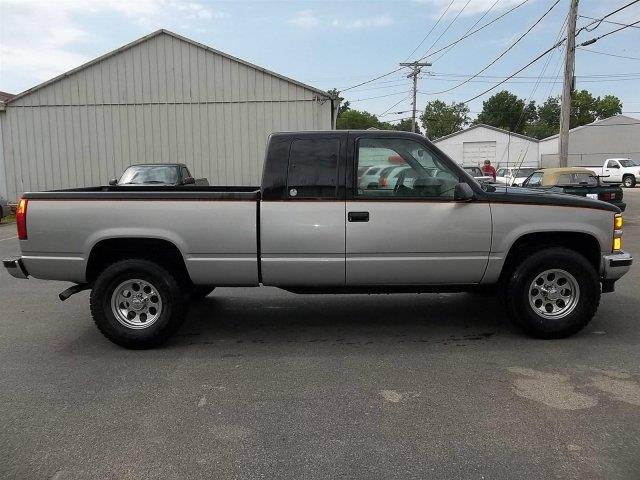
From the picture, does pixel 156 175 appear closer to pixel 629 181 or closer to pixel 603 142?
pixel 629 181

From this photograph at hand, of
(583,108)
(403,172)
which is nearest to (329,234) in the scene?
(403,172)

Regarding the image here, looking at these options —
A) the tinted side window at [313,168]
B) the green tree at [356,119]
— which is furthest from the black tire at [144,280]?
the green tree at [356,119]

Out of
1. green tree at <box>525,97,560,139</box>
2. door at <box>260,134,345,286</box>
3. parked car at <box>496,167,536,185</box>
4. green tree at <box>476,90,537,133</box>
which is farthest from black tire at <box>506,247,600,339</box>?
green tree at <box>525,97,560,139</box>

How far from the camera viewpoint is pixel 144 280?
501 centimetres

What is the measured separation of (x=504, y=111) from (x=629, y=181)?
6774cm

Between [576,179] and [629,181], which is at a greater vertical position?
[576,179]

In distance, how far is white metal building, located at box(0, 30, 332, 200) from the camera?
730 inches

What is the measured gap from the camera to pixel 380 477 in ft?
9.66

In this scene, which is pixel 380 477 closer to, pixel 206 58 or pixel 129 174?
pixel 129 174

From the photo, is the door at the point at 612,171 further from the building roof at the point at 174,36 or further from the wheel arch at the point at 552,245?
the wheel arch at the point at 552,245

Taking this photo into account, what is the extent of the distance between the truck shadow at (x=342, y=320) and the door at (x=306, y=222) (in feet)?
2.37

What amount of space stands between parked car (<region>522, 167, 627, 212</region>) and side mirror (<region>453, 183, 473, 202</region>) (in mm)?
9610

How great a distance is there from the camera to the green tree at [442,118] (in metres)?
114

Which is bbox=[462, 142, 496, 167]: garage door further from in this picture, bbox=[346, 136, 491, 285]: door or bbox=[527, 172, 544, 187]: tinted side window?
bbox=[346, 136, 491, 285]: door
